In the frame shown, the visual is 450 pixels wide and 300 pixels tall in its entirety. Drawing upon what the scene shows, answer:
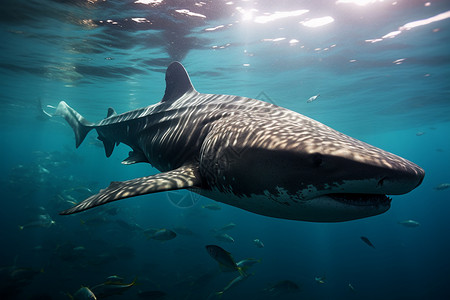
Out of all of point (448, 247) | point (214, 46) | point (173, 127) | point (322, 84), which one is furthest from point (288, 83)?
point (448, 247)

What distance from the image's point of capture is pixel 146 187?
270cm

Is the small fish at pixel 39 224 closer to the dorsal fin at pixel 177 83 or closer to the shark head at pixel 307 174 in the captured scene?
the dorsal fin at pixel 177 83

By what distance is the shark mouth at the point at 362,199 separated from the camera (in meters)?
1.81

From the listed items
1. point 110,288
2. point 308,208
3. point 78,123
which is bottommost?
point 110,288

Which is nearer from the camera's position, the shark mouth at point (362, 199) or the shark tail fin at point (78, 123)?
the shark mouth at point (362, 199)

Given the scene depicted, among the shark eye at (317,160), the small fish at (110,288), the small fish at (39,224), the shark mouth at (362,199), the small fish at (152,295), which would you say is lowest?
the small fish at (152,295)

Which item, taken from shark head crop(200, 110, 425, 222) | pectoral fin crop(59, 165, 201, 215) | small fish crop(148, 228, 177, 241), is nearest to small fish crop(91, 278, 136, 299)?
small fish crop(148, 228, 177, 241)

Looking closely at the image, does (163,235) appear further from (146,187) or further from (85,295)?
(146,187)

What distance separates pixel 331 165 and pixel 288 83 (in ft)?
61.6

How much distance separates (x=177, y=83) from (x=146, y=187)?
3406 millimetres

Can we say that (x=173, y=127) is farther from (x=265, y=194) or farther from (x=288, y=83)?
(x=288, y=83)

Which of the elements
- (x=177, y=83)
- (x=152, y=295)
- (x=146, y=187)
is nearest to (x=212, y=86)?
(x=177, y=83)

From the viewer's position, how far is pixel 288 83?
19359 millimetres

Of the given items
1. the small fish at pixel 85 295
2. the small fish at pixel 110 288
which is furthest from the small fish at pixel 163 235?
the small fish at pixel 85 295
